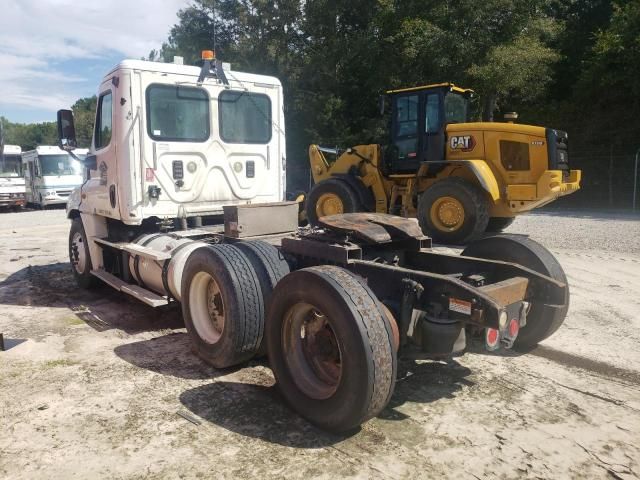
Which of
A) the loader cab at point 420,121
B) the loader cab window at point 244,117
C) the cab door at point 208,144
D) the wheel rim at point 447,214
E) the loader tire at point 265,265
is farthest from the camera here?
the loader cab at point 420,121

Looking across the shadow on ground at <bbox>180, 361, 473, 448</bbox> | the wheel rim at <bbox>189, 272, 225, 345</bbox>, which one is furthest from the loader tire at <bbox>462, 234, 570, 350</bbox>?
the wheel rim at <bbox>189, 272, 225, 345</bbox>

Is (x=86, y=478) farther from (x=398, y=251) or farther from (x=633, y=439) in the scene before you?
(x=633, y=439)

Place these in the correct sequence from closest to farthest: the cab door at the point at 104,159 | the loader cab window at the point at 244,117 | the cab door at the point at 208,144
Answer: the cab door at the point at 208,144 < the cab door at the point at 104,159 < the loader cab window at the point at 244,117

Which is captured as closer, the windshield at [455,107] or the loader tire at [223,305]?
the loader tire at [223,305]

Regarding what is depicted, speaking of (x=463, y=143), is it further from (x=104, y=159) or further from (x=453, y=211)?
(x=104, y=159)

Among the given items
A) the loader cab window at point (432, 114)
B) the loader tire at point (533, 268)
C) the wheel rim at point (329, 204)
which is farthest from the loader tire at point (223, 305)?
the loader cab window at point (432, 114)

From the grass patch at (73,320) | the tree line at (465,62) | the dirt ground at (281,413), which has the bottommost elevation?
the dirt ground at (281,413)

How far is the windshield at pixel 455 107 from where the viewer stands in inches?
408

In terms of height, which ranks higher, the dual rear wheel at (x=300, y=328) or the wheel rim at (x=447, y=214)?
the wheel rim at (x=447, y=214)

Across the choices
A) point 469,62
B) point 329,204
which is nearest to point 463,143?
point 329,204

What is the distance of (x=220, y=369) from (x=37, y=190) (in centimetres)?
2334

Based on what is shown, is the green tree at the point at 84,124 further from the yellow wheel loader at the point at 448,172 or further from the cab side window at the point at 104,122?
the yellow wheel loader at the point at 448,172

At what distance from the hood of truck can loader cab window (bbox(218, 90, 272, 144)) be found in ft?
14.2

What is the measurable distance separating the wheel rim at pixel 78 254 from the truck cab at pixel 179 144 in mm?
596
